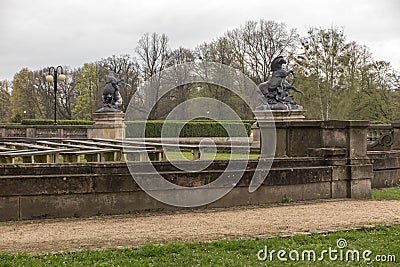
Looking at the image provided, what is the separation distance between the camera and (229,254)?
6.20 metres

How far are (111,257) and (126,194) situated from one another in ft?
9.72

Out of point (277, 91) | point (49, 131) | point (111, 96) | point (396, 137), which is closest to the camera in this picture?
point (396, 137)

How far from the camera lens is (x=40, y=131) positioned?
3444cm

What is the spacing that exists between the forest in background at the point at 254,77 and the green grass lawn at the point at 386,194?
67.8 ft

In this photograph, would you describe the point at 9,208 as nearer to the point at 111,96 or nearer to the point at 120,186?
the point at 120,186

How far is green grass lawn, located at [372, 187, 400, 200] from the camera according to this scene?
37.7 feet

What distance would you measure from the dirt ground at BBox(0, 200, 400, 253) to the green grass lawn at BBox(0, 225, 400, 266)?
1.39 feet

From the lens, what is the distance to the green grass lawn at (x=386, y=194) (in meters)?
11.5

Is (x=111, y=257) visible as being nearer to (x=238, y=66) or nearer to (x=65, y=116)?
(x=238, y=66)

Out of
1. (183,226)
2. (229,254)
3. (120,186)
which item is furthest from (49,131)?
(229,254)

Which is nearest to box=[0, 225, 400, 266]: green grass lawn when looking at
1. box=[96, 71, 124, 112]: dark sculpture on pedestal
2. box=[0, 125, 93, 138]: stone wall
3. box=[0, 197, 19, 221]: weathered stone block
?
box=[0, 197, 19, 221]: weathered stone block

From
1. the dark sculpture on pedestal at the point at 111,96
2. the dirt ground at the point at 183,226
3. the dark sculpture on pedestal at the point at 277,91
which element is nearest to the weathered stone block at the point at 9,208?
the dirt ground at the point at 183,226

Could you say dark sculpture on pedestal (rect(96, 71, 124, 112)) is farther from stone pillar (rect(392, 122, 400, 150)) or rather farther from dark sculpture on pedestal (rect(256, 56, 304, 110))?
stone pillar (rect(392, 122, 400, 150))

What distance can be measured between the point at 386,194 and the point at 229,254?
6.86m
